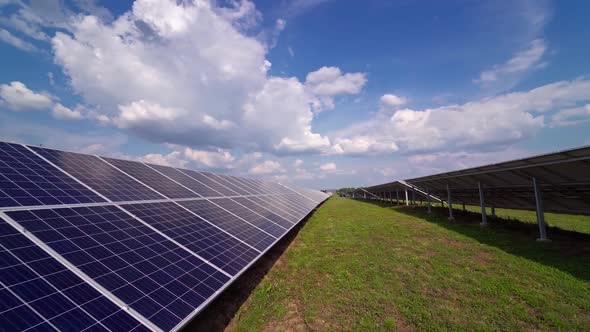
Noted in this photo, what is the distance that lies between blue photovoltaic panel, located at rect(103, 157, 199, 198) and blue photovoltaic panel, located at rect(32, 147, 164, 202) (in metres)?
0.71

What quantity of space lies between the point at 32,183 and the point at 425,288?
522 inches

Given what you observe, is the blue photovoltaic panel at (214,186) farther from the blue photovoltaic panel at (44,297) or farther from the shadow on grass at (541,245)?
the shadow on grass at (541,245)

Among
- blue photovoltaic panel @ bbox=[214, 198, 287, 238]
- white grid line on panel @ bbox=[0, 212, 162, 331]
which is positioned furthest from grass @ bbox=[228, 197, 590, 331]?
white grid line on panel @ bbox=[0, 212, 162, 331]

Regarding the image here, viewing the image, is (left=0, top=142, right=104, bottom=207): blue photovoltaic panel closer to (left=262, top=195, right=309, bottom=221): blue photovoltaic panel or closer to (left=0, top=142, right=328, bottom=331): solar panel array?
(left=0, top=142, right=328, bottom=331): solar panel array

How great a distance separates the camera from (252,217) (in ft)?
A: 44.2

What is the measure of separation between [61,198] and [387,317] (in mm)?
10196

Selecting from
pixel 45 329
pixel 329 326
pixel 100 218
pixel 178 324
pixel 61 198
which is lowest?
pixel 329 326

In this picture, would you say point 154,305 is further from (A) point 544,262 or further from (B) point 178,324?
(A) point 544,262

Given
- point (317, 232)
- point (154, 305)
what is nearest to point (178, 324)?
point (154, 305)

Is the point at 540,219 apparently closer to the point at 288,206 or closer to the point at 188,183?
the point at 288,206

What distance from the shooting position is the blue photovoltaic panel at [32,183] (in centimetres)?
664

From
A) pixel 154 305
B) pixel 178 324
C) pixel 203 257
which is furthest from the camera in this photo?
pixel 203 257

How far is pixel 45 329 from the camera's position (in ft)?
11.6

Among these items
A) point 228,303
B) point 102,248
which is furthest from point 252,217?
point 102,248
